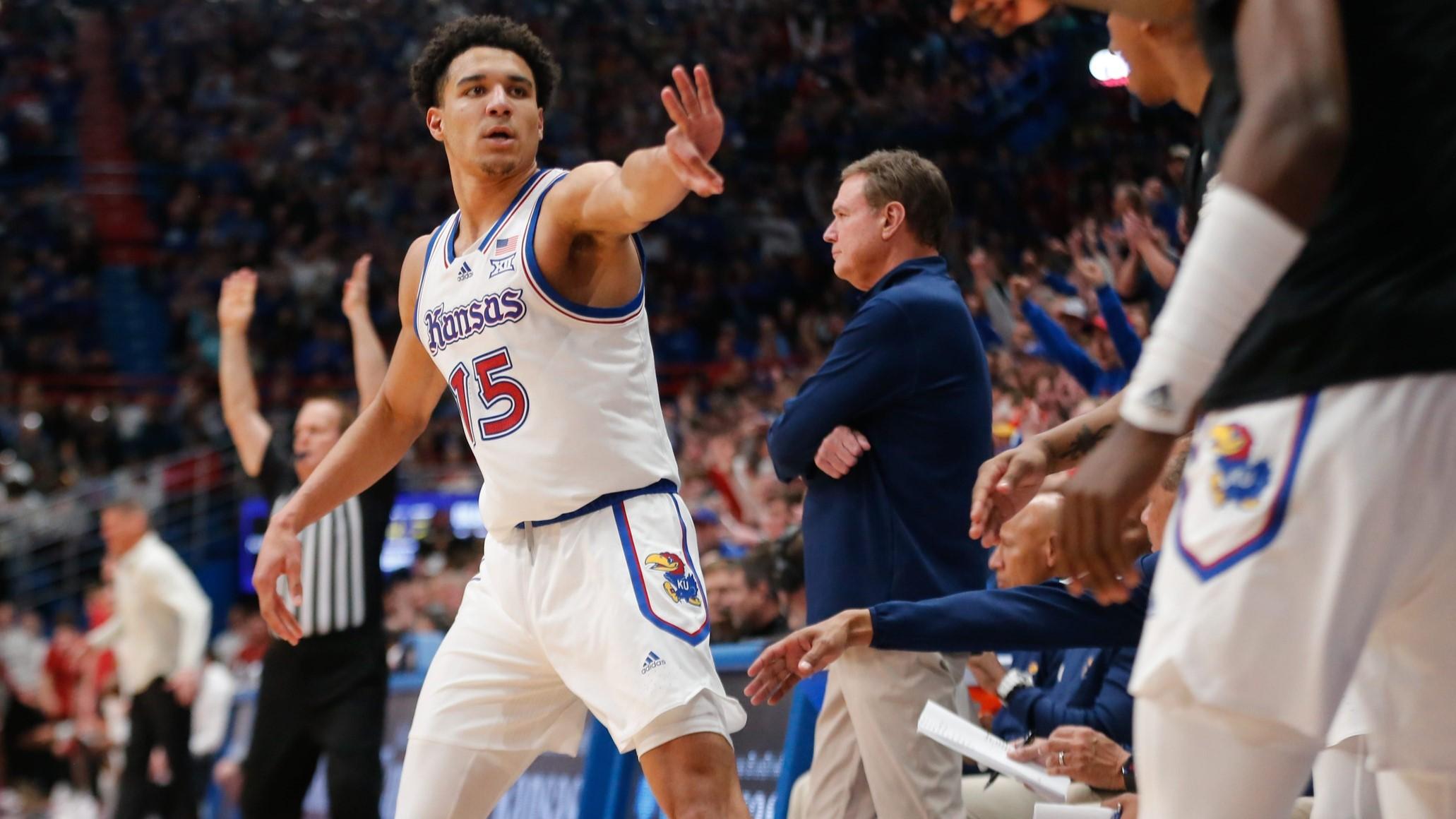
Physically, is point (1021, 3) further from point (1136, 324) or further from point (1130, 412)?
point (1136, 324)

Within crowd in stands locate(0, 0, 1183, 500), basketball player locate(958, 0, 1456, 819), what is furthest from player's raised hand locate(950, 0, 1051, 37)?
crowd in stands locate(0, 0, 1183, 500)

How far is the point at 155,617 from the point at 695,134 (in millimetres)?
6239

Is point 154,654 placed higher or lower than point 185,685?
higher

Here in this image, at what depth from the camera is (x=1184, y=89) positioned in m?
2.20

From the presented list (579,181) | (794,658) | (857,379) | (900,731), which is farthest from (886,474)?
(579,181)

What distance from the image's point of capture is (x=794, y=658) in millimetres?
3008

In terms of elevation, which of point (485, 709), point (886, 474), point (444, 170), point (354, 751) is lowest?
point (354, 751)

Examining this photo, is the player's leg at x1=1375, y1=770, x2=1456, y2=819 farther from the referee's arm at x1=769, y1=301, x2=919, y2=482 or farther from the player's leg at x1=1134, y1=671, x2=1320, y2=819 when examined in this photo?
the referee's arm at x1=769, y1=301, x2=919, y2=482

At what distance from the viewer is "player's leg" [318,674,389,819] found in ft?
18.0

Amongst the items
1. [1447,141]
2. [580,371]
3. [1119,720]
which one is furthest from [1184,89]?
[1119,720]

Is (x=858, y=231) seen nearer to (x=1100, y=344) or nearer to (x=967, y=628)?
(x=967, y=628)

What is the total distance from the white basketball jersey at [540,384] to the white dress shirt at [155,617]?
4.82m

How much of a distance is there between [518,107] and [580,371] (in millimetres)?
873

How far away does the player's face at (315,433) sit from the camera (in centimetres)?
605
